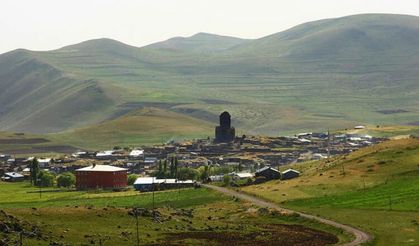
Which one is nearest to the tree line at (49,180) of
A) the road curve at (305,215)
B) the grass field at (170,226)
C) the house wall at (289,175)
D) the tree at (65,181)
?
the tree at (65,181)

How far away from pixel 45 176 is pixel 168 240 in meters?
111

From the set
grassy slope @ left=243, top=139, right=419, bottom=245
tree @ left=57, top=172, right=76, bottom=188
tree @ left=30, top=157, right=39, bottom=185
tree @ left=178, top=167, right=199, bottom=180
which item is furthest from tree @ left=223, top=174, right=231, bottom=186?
tree @ left=30, top=157, right=39, bottom=185

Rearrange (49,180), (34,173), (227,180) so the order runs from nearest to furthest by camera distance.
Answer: (227,180) → (49,180) → (34,173)

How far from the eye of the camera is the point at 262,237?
7825cm

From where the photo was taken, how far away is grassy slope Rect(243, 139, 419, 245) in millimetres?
85625

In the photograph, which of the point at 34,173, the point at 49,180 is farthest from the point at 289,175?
the point at 34,173

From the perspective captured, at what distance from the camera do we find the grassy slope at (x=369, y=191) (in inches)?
3371

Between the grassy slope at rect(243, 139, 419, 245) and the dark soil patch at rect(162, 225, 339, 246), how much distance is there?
5511 mm

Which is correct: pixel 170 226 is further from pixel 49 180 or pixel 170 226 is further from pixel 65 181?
pixel 49 180

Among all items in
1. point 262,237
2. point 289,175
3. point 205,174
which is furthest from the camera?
point 205,174

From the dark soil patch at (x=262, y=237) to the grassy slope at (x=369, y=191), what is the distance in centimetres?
551

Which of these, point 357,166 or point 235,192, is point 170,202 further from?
point 357,166

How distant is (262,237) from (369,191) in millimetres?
39699

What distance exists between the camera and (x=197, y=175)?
17838cm
